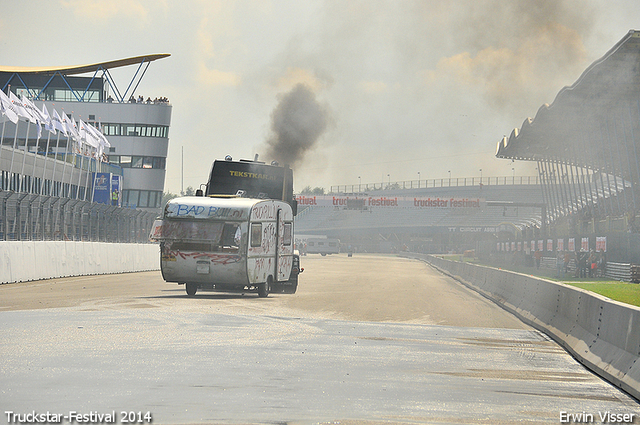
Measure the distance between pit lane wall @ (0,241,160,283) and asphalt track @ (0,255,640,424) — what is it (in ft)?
29.9

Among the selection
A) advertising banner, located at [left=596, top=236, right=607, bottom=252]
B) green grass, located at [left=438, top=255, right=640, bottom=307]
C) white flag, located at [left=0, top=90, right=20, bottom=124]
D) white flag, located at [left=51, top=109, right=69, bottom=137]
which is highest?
white flag, located at [left=51, top=109, right=69, bottom=137]

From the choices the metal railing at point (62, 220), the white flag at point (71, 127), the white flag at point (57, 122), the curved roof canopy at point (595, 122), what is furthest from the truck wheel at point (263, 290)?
the white flag at point (71, 127)

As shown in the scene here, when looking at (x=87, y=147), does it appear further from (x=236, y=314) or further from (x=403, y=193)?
(x=403, y=193)

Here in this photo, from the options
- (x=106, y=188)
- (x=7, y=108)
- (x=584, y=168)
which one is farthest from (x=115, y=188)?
(x=584, y=168)

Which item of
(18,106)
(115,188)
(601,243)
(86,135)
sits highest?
(86,135)

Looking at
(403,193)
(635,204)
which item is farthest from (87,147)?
(403,193)

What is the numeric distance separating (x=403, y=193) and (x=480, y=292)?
123 metres

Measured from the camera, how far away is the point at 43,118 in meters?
54.0

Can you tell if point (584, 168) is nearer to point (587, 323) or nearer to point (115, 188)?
point (115, 188)

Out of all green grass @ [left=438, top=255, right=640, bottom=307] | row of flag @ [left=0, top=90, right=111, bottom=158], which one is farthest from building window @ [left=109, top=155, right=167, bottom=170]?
green grass @ [left=438, top=255, right=640, bottom=307]

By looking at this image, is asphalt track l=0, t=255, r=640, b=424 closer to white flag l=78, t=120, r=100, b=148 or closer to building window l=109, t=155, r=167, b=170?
white flag l=78, t=120, r=100, b=148

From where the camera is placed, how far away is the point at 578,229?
52000mm

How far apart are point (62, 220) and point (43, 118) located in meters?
26.1

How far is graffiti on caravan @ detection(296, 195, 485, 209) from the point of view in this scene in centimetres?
10650
